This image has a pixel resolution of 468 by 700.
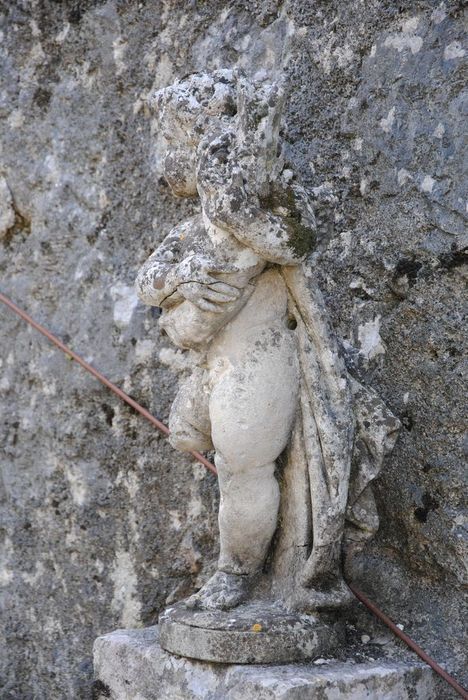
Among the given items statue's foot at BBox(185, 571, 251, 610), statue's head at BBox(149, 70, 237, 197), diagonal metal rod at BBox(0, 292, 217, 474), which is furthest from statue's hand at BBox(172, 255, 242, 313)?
diagonal metal rod at BBox(0, 292, 217, 474)

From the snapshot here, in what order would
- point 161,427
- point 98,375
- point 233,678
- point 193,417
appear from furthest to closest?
point 98,375
point 161,427
point 193,417
point 233,678

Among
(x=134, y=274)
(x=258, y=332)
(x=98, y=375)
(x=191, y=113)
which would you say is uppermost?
(x=191, y=113)

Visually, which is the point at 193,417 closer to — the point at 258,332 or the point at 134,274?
the point at 258,332

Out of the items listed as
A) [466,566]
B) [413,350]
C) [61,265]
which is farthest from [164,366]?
[466,566]

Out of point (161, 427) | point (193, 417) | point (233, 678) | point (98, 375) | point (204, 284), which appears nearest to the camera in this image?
point (233, 678)

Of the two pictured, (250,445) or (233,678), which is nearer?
(233,678)

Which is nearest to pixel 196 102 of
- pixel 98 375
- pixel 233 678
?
pixel 98 375

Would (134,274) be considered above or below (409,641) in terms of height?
above
